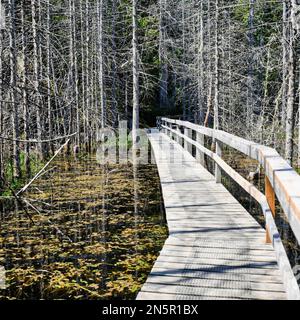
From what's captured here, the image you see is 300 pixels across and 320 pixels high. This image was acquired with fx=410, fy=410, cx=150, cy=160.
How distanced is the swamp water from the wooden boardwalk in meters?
0.89

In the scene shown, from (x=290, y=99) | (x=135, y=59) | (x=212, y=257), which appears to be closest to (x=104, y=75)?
(x=135, y=59)

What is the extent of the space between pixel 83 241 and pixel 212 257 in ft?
11.1

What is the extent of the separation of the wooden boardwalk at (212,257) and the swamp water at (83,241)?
0.89m

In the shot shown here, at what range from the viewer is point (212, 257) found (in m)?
4.72

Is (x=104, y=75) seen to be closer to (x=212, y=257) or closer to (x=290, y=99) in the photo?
(x=290, y=99)

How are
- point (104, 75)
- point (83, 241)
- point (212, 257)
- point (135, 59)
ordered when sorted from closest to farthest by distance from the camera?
point (212, 257), point (83, 241), point (135, 59), point (104, 75)

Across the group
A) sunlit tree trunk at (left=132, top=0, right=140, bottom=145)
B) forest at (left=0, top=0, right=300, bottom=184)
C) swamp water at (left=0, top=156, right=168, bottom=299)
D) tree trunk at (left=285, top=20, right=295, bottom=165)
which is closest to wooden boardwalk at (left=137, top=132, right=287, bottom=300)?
swamp water at (left=0, top=156, right=168, bottom=299)

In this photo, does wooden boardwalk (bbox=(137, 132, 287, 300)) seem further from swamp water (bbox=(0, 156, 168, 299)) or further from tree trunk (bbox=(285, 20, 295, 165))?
tree trunk (bbox=(285, 20, 295, 165))

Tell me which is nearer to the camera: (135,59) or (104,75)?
(135,59)

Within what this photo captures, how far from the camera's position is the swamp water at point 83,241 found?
560 cm

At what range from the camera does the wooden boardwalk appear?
12.7ft
